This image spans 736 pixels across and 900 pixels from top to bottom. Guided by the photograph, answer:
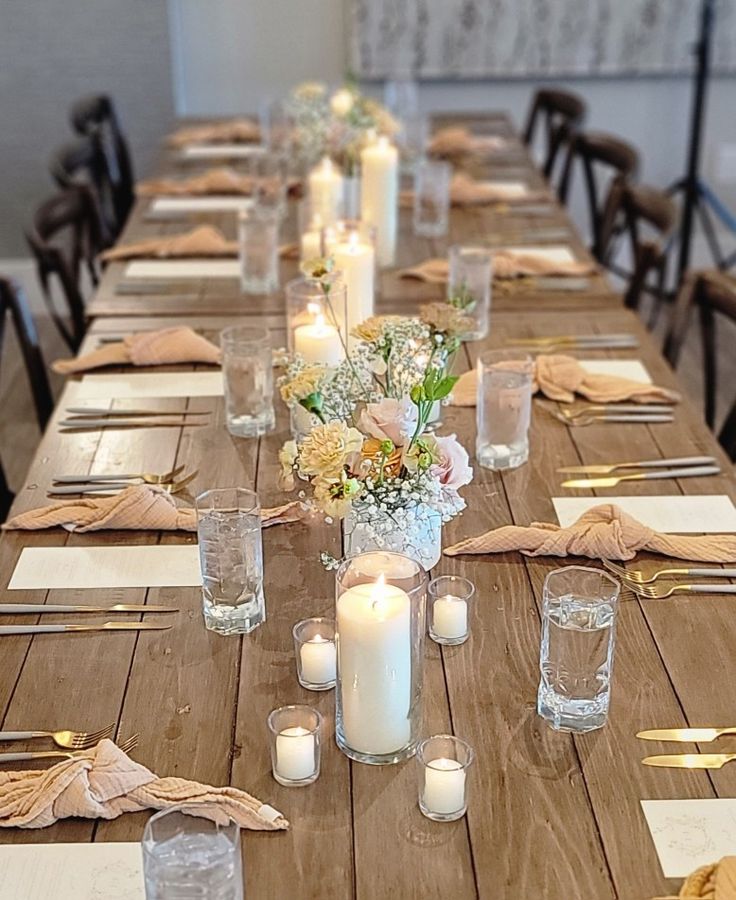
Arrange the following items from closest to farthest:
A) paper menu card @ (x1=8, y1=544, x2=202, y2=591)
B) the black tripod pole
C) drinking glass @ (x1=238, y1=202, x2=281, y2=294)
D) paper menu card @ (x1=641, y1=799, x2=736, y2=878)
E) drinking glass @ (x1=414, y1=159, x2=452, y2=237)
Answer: paper menu card @ (x1=641, y1=799, x2=736, y2=878) < paper menu card @ (x1=8, y1=544, x2=202, y2=591) < drinking glass @ (x1=238, y1=202, x2=281, y2=294) < drinking glass @ (x1=414, y1=159, x2=452, y2=237) < the black tripod pole

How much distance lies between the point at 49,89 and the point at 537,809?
171 inches

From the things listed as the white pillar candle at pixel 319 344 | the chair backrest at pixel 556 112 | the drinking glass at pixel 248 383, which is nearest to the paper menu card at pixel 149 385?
the drinking glass at pixel 248 383

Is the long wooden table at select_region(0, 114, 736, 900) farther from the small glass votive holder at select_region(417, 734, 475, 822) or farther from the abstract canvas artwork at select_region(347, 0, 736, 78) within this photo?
the abstract canvas artwork at select_region(347, 0, 736, 78)

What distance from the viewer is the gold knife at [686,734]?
4.31 ft

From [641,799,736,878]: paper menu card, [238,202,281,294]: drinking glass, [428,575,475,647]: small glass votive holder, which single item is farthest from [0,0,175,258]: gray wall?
[641,799,736,878]: paper menu card

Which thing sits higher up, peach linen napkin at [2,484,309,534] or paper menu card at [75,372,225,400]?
peach linen napkin at [2,484,309,534]

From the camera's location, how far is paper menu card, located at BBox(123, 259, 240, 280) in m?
2.83

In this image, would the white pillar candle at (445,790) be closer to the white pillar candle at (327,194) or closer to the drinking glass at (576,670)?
the drinking glass at (576,670)

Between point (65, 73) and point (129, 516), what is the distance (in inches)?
143

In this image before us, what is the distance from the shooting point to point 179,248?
9.71ft

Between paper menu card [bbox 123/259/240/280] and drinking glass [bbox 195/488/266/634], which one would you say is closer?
drinking glass [bbox 195/488/266/634]

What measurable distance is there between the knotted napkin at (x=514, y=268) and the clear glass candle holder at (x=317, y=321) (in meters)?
0.70

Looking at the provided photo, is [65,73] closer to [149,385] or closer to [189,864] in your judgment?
[149,385]

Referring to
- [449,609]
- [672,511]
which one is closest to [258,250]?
[672,511]
